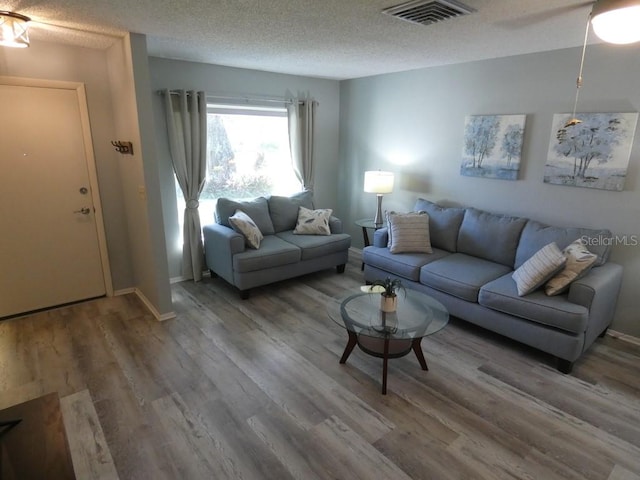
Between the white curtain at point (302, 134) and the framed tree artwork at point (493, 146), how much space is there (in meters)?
1.94

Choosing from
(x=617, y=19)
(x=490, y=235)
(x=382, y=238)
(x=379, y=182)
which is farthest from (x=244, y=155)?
(x=617, y=19)

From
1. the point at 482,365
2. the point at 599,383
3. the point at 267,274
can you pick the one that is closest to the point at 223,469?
the point at 482,365

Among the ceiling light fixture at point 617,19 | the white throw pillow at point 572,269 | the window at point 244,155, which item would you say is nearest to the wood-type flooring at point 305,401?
the white throw pillow at point 572,269

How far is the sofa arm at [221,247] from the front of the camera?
12.2 ft

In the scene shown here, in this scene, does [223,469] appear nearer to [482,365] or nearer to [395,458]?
[395,458]

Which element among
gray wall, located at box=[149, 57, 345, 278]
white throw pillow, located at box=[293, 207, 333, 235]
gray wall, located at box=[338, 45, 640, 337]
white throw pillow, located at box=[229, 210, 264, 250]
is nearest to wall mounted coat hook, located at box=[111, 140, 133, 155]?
gray wall, located at box=[149, 57, 345, 278]

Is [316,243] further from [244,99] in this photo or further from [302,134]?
[244,99]

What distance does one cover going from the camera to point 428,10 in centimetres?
219

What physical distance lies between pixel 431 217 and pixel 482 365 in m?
1.71

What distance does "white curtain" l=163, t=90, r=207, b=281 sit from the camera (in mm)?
3836

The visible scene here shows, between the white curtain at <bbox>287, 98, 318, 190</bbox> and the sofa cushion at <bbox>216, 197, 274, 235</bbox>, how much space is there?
2.51ft

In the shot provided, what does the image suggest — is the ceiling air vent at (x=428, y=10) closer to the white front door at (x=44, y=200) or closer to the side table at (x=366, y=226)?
the side table at (x=366, y=226)

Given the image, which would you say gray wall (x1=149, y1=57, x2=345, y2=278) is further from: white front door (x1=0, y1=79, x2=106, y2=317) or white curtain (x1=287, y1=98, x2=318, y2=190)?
white front door (x1=0, y1=79, x2=106, y2=317)

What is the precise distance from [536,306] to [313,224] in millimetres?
2482
